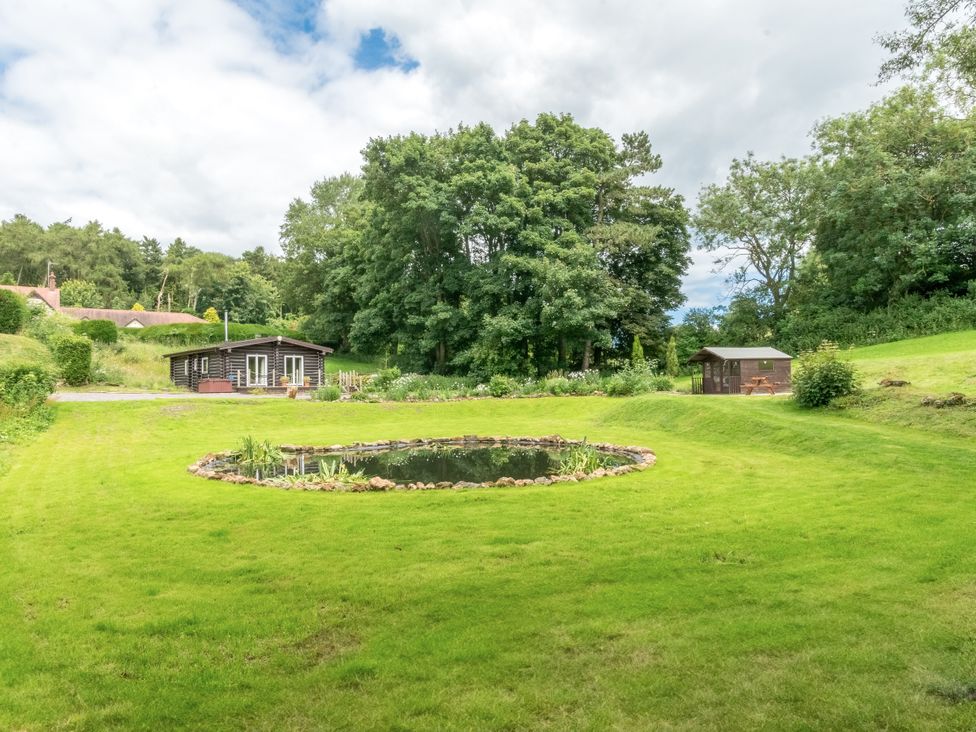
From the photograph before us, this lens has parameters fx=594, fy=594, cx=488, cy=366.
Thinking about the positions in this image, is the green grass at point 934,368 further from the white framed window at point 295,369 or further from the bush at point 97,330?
the bush at point 97,330

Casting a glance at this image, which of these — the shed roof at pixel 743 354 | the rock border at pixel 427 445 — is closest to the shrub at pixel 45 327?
the rock border at pixel 427 445

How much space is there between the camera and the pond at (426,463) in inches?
361

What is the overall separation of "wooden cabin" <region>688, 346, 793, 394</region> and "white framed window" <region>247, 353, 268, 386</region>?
2066 centimetres

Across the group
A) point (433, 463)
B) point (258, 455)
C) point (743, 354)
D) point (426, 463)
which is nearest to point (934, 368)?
point (743, 354)

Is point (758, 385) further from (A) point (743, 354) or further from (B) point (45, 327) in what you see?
(B) point (45, 327)

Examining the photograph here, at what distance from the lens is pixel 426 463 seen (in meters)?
11.6

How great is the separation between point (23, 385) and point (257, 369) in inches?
554

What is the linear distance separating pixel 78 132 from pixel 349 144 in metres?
21.5

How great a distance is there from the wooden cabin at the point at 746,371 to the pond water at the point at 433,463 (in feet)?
36.7

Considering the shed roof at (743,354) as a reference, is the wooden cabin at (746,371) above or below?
below

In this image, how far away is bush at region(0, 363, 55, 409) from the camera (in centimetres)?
1490

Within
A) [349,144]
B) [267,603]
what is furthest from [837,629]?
[349,144]

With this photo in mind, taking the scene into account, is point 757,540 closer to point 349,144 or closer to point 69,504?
point 69,504

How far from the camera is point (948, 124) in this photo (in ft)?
93.2
